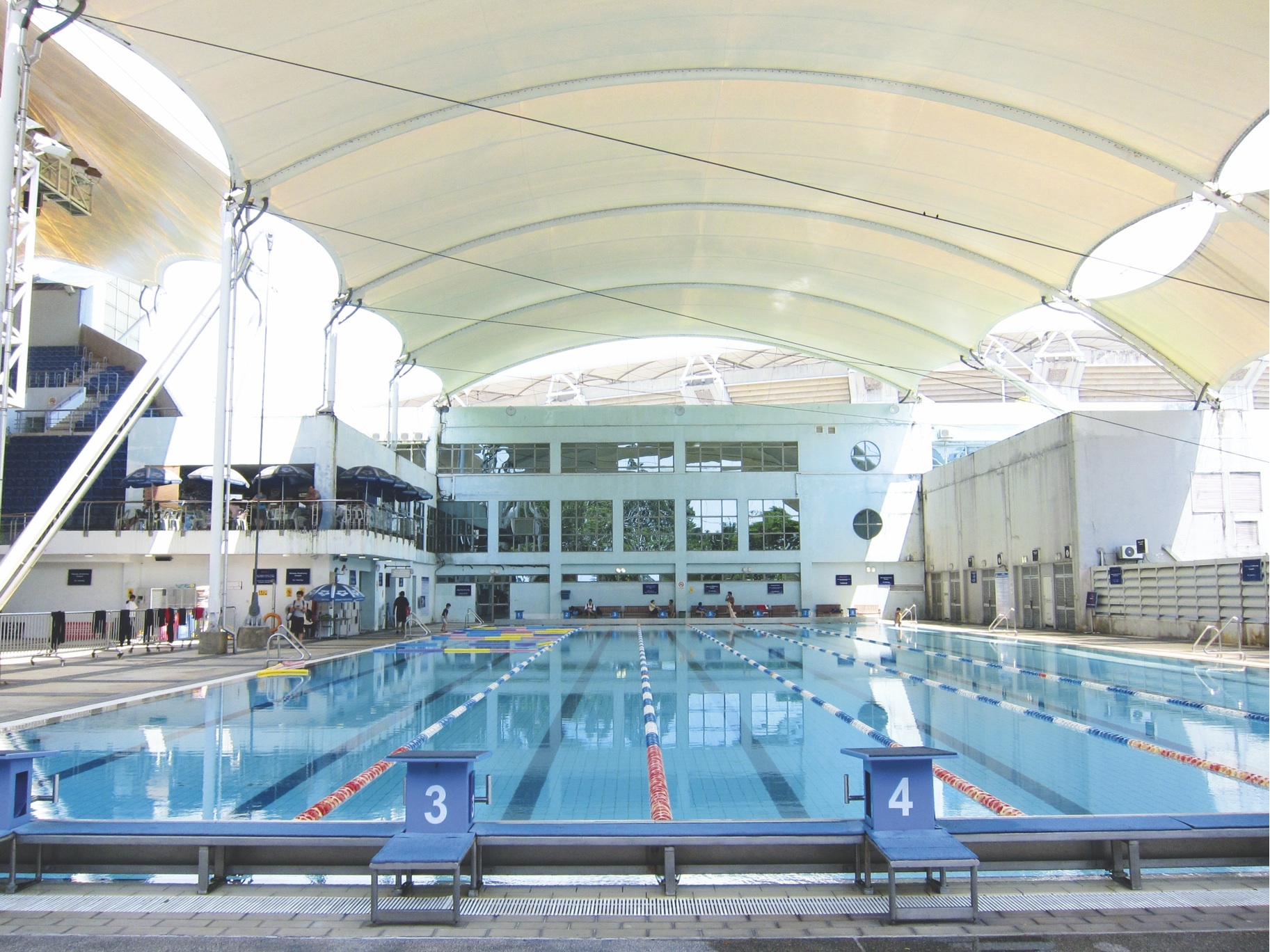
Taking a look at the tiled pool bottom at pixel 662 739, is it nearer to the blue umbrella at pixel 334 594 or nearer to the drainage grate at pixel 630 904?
the drainage grate at pixel 630 904

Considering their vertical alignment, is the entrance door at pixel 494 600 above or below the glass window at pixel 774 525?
below

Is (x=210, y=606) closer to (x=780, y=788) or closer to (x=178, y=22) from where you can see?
(x=178, y=22)

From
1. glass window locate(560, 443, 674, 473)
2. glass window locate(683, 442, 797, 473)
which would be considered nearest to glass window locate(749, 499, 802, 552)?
glass window locate(683, 442, 797, 473)

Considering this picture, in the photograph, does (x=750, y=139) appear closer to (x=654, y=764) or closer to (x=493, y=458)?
(x=654, y=764)

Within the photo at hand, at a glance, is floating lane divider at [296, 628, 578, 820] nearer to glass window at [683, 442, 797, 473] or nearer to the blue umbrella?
the blue umbrella

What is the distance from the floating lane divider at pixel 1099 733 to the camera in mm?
7648

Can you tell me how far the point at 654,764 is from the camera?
8.22 meters

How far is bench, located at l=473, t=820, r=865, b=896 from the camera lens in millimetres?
4773

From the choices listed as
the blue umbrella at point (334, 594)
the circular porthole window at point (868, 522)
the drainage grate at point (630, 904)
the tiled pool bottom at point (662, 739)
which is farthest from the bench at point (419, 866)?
the circular porthole window at point (868, 522)

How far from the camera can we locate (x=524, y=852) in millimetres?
4812

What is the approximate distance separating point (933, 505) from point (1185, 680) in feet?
75.4

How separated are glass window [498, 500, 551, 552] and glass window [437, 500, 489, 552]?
24.3 inches

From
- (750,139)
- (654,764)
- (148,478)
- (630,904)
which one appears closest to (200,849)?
(630,904)

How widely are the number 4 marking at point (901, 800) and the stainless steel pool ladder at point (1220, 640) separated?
1552 cm
